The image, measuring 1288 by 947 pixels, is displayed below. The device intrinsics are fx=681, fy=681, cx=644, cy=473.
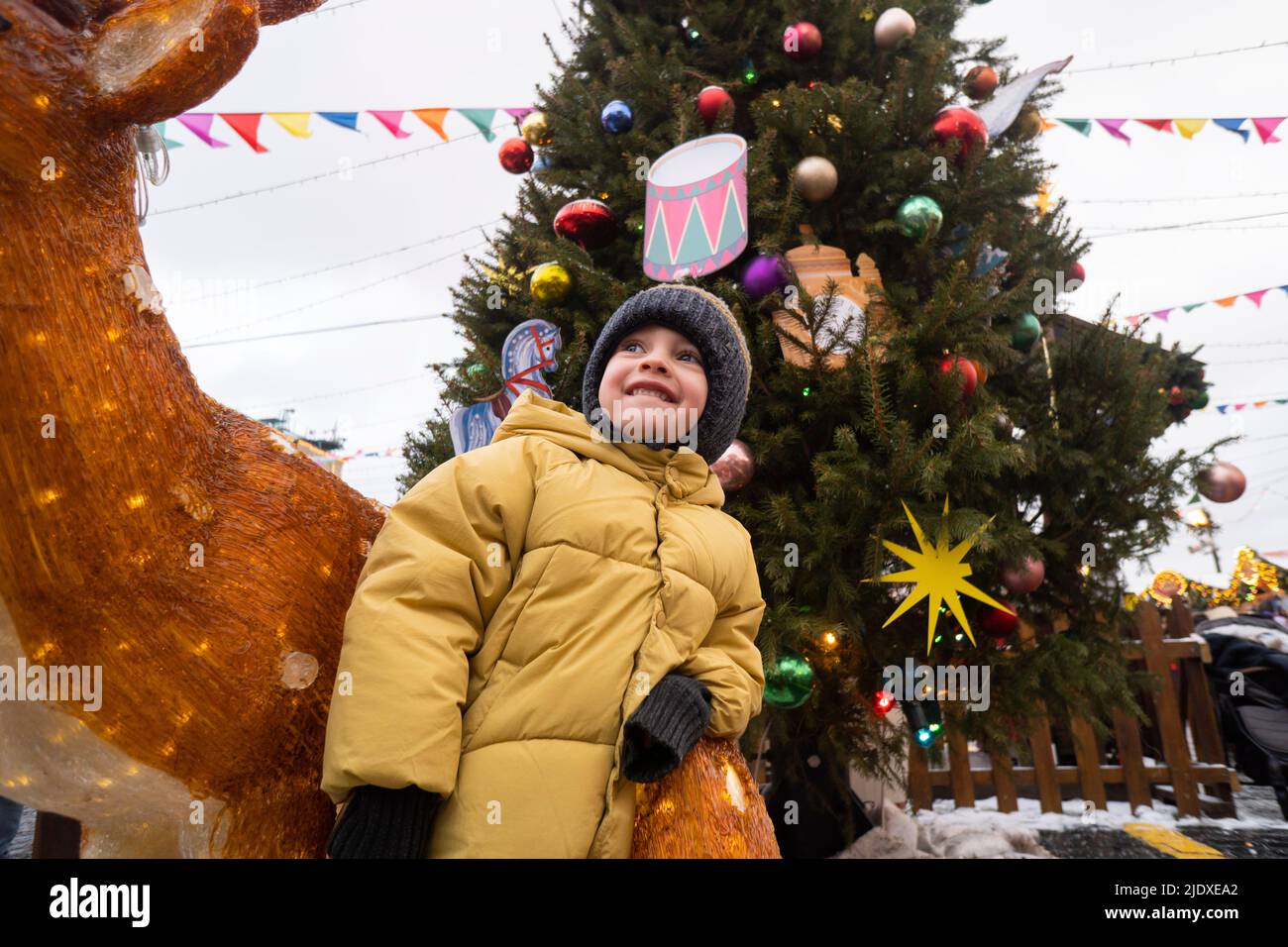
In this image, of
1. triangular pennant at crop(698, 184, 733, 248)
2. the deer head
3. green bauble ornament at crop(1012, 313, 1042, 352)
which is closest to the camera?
the deer head

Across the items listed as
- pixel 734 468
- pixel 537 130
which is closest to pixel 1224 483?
pixel 734 468

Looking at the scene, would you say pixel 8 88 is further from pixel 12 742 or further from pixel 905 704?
pixel 905 704

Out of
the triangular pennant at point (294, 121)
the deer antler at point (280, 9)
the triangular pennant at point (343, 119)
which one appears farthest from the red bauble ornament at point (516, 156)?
the deer antler at point (280, 9)

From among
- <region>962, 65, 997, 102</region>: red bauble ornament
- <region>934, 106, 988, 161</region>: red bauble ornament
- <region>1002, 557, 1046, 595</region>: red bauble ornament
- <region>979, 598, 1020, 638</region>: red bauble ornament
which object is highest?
<region>962, 65, 997, 102</region>: red bauble ornament

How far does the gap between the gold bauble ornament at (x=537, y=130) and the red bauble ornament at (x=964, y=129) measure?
84.9 inches

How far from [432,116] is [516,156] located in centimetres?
121

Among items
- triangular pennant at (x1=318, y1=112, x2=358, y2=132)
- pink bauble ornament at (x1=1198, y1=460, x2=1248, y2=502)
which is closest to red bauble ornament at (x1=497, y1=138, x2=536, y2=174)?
triangular pennant at (x1=318, y1=112, x2=358, y2=132)

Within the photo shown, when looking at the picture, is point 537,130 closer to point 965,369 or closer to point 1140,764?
point 965,369

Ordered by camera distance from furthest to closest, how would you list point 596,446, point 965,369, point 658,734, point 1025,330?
point 1025,330 → point 965,369 → point 596,446 → point 658,734

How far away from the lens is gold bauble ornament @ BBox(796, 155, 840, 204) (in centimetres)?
307

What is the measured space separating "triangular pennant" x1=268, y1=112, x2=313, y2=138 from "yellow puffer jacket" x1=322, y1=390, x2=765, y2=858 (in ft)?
14.4

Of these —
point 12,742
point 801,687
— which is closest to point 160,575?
point 12,742

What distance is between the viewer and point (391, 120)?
495 centimetres

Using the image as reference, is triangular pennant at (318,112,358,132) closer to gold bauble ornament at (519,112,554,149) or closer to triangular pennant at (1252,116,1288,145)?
gold bauble ornament at (519,112,554,149)
